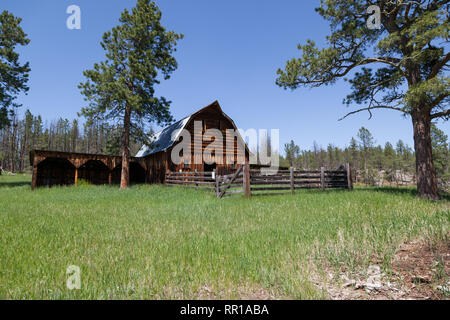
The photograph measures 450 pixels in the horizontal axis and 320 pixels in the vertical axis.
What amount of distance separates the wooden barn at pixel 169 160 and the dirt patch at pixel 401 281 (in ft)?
59.0

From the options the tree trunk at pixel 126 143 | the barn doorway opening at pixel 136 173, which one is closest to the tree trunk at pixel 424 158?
the tree trunk at pixel 126 143

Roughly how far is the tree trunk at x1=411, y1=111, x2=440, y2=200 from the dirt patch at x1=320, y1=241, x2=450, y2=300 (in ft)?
26.7

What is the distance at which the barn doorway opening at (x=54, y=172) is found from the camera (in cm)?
2133

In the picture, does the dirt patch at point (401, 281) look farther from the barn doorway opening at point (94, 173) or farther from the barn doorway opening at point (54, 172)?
the barn doorway opening at point (54, 172)

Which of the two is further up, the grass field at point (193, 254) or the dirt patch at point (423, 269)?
the dirt patch at point (423, 269)

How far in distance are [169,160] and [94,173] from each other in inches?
383

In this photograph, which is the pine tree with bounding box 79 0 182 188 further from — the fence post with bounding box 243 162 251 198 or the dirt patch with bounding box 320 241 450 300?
the dirt patch with bounding box 320 241 450 300

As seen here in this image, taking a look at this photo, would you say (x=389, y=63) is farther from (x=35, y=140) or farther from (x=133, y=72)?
(x=35, y=140)

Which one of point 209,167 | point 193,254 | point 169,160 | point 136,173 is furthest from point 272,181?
point 136,173

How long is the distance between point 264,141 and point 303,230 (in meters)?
88.8

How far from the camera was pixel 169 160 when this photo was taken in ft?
65.0

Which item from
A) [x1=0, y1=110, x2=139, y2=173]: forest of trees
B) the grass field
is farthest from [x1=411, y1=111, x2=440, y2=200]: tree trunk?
[x1=0, y1=110, x2=139, y2=173]: forest of trees
